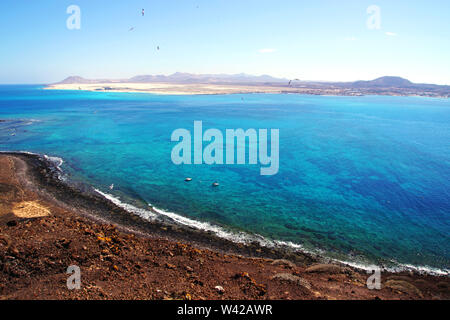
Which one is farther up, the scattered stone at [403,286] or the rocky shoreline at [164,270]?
the rocky shoreline at [164,270]

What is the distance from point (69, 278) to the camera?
410 inches

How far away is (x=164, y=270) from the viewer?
39.9 ft

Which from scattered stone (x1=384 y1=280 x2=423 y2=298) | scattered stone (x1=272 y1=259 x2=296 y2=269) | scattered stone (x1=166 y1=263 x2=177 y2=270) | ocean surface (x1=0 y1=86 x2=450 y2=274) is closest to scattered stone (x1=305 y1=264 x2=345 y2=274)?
scattered stone (x1=272 y1=259 x2=296 y2=269)

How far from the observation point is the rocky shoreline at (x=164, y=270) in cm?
1023

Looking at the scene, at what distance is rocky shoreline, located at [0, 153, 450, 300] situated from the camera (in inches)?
403

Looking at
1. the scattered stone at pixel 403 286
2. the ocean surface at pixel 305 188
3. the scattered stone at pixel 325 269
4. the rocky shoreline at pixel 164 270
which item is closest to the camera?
the rocky shoreline at pixel 164 270

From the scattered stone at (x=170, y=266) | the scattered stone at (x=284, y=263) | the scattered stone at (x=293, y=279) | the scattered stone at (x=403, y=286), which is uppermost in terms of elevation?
the scattered stone at (x=170, y=266)

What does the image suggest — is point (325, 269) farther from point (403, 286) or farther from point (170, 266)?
point (170, 266)

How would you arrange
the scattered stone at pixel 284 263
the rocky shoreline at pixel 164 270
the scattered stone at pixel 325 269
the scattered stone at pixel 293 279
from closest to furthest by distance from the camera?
1. the rocky shoreline at pixel 164 270
2. the scattered stone at pixel 293 279
3. the scattered stone at pixel 325 269
4. the scattered stone at pixel 284 263

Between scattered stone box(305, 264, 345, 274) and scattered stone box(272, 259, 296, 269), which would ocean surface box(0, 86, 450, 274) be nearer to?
scattered stone box(305, 264, 345, 274)

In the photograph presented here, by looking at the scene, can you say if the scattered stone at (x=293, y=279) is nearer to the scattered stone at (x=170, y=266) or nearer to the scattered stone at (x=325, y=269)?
the scattered stone at (x=325, y=269)

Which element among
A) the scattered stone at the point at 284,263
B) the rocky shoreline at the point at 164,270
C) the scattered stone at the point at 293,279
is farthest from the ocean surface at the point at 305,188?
the scattered stone at the point at 293,279

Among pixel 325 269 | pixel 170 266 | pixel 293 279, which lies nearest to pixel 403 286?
pixel 325 269

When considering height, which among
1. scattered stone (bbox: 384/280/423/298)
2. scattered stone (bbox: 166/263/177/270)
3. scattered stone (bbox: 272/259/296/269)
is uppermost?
scattered stone (bbox: 166/263/177/270)
